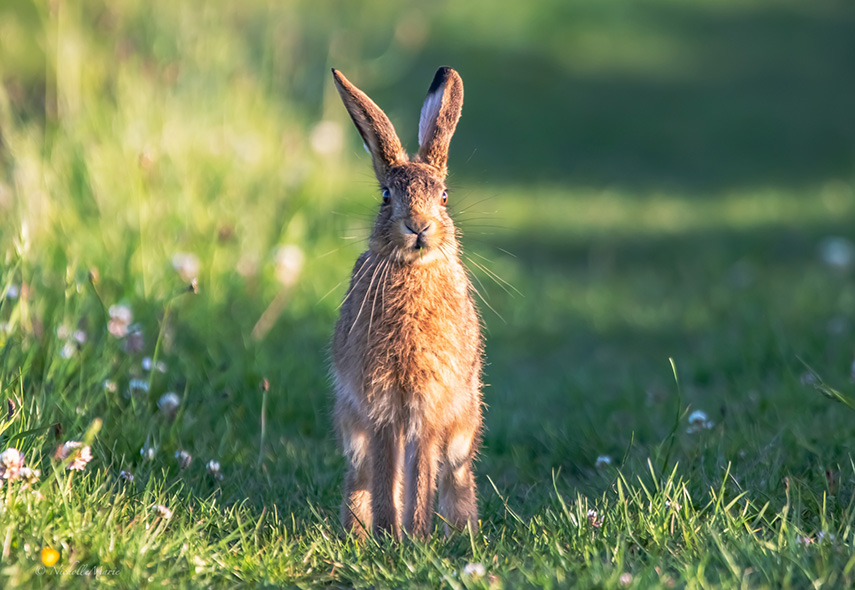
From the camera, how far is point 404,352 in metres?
3.53

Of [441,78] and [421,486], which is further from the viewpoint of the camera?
[441,78]

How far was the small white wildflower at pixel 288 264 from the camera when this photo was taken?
6500 mm

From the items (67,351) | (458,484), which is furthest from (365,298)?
(67,351)

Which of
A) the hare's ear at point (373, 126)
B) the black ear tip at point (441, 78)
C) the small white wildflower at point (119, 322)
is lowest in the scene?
the small white wildflower at point (119, 322)

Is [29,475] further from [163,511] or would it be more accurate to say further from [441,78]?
[441,78]

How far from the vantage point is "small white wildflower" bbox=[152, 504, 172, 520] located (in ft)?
11.2

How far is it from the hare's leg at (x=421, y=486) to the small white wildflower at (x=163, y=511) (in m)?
0.84

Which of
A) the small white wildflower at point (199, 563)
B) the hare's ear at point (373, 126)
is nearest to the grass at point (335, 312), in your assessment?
the small white wildflower at point (199, 563)

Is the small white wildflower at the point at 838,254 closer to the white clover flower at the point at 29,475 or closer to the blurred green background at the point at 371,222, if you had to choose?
the blurred green background at the point at 371,222

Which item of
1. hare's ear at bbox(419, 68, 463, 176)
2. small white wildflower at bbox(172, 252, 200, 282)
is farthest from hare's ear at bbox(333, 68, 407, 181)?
small white wildflower at bbox(172, 252, 200, 282)

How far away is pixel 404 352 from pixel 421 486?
0.49 metres

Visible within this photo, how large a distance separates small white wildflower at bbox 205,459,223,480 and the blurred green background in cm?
10

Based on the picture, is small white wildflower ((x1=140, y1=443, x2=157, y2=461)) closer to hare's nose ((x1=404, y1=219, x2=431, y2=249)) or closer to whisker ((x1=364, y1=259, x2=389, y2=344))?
whisker ((x1=364, y1=259, x2=389, y2=344))

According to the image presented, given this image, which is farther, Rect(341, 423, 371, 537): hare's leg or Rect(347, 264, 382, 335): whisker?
Rect(341, 423, 371, 537): hare's leg
